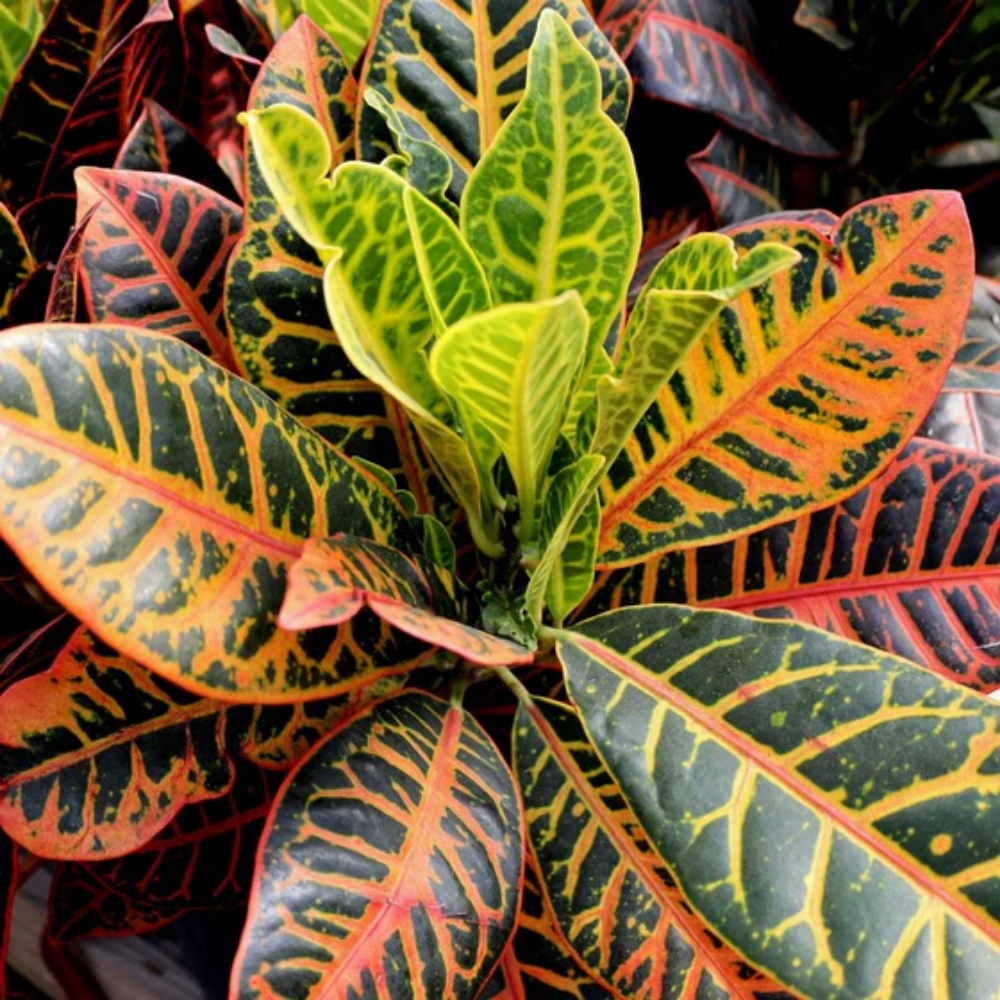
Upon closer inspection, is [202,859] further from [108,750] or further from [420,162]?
[420,162]

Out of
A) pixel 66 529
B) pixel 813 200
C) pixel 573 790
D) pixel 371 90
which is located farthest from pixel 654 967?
pixel 813 200

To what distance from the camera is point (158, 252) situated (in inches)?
20.7

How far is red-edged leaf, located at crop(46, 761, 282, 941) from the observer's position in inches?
23.2

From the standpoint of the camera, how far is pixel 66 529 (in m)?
0.35

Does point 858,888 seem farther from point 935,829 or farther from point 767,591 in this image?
point 767,591

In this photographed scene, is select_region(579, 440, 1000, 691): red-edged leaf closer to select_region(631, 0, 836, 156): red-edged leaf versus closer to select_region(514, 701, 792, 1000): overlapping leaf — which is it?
select_region(514, 701, 792, 1000): overlapping leaf

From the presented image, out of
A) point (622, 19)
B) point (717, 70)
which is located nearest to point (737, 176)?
point (717, 70)

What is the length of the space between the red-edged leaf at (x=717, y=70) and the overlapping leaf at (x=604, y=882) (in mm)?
476

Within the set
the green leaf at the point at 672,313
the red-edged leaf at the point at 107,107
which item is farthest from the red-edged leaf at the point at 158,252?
the green leaf at the point at 672,313

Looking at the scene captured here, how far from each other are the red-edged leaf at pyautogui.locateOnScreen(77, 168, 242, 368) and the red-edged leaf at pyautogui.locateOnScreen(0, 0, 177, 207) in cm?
10

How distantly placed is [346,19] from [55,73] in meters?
0.19

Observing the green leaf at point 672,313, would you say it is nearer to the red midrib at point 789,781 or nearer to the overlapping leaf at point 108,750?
the red midrib at point 789,781

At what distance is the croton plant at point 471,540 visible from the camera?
391 millimetres

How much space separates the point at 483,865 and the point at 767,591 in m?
0.24
